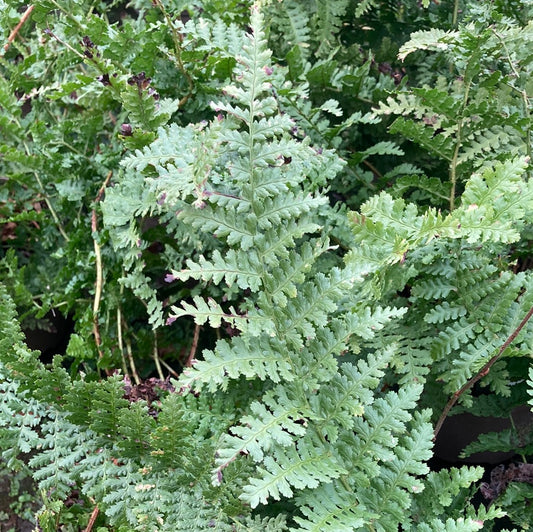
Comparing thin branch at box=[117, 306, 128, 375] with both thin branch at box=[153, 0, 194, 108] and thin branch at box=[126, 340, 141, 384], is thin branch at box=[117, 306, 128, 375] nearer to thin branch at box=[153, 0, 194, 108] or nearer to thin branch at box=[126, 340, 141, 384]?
thin branch at box=[126, 340, 141, 384]

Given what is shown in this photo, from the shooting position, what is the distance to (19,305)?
4.28 ft

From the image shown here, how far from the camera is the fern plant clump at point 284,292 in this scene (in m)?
0.77

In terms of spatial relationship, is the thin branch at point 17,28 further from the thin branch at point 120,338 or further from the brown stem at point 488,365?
the brown stem at point 488,365

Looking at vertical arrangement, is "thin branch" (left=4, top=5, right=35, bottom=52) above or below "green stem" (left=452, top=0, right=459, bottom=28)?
below

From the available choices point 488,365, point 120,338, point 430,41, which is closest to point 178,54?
point 430,41

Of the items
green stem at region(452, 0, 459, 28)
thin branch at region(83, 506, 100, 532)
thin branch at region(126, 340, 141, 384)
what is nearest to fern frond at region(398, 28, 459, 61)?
green stem at region(452, 0, 459, 28)

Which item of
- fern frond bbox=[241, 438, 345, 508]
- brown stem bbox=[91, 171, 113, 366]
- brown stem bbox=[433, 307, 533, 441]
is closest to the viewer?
fern frond bbox=[241, 438, 345, 508]

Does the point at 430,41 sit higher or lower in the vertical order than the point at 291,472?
higher

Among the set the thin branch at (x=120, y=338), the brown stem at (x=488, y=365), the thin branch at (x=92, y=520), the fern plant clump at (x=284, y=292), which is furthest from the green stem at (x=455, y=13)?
the thin branch at (x=92, y=520)

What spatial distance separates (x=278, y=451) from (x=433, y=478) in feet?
0.82

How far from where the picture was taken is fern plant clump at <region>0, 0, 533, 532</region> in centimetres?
77

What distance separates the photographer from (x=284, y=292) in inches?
30.8

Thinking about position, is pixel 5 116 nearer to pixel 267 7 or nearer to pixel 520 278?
pixel 267 7

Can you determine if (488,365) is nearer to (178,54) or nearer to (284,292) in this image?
(284,292)
